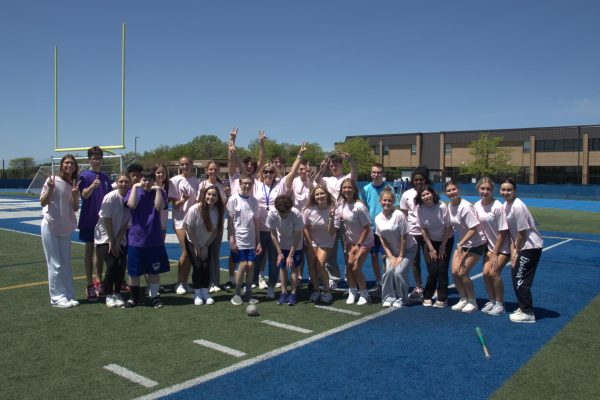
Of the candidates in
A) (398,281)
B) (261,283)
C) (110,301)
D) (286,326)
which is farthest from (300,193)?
(110,301)

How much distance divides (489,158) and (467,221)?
5524cm

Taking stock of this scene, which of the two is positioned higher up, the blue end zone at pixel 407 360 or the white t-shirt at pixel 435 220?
the white t-shirt at pixel 435 220

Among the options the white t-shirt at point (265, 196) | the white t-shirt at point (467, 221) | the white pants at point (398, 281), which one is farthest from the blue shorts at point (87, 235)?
the white t-shirt at point (467, 221)

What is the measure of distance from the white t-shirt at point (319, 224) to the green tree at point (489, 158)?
54.1 meters

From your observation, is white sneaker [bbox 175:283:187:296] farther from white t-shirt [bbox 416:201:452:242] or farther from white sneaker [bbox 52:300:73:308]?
white t-shirt [bbox 416:201:452:242]

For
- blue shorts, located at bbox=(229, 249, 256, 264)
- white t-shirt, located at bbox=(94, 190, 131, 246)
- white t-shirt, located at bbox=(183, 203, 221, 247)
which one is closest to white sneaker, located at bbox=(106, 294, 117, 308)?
white t-shirt, located at bbox=(94, 190, 131, 246)

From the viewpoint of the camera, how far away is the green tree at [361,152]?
66.5 m

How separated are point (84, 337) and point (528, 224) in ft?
16.6

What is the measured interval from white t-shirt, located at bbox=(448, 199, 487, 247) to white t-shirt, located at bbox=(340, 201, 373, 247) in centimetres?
113

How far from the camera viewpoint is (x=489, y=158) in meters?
56.9

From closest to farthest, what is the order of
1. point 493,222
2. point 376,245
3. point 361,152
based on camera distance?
point 493,222 → point 376,245 → point 361,152

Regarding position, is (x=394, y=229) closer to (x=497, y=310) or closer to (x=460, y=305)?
(x=460, y=305)

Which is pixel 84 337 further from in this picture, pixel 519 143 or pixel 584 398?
pixel 519 143

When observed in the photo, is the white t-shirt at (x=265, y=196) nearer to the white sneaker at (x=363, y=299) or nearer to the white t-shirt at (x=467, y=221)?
the white sneaker at (x=363, y=299)
